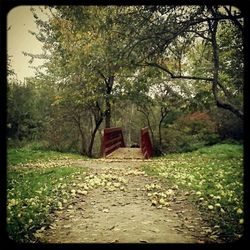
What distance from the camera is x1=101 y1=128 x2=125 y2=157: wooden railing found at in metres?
11.0

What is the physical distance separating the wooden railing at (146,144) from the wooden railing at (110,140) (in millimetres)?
1272

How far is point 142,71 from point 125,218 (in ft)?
7.17

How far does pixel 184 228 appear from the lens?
11.0 ft

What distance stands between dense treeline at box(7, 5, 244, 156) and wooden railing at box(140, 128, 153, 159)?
1.23ft

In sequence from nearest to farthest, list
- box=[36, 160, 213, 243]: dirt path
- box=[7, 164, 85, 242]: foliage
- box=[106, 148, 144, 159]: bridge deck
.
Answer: box=[36, 160, 213, 243]: dirt path < box=[7, 164, 85, 242]: foliage < box=[106, 148, 144, 159]: bridge deck

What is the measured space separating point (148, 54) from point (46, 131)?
651 cm

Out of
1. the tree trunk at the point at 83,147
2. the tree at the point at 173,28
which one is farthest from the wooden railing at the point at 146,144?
the tree at the point at 173,28

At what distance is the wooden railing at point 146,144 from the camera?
11.0 meters

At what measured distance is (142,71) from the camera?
15.5ft

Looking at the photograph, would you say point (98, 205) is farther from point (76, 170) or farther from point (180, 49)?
point (180, 49)

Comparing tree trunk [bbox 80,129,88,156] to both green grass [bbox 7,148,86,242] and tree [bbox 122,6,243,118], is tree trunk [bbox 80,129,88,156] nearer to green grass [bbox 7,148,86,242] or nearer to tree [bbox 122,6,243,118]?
green grass [bbox 7,148,86,242]

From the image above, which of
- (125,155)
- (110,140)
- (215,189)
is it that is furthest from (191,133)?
(215,189)

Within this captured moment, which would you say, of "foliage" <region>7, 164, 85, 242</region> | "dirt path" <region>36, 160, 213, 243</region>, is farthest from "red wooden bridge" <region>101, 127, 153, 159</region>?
"dirt path" <region>36, 160, 213, 243</region>
